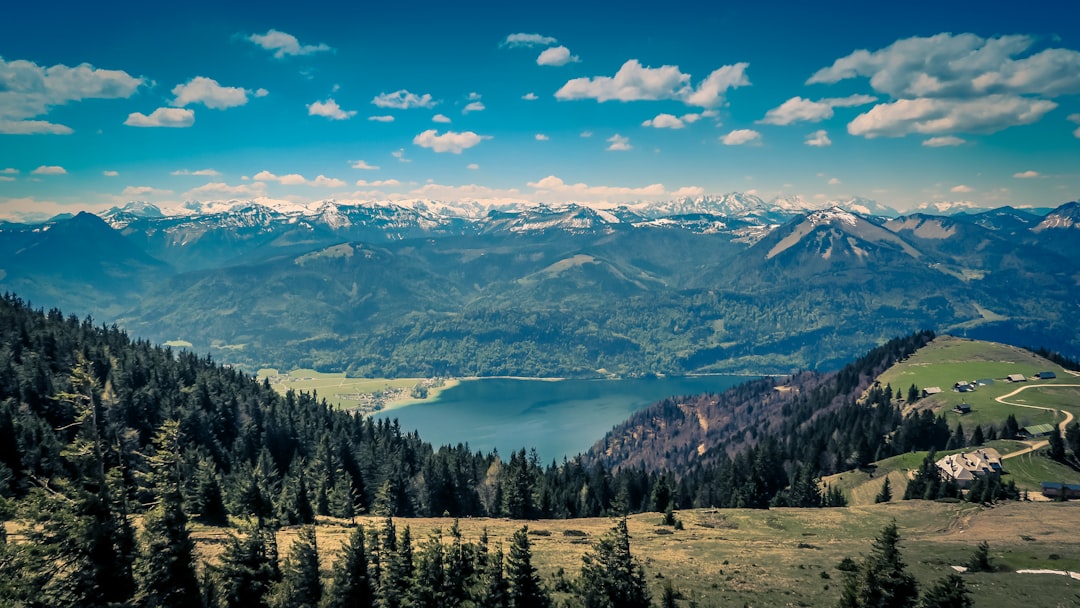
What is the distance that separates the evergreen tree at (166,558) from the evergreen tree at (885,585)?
38.8m

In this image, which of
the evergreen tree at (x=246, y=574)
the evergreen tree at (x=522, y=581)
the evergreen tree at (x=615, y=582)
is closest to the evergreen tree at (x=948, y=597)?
the evergreen tree at (x=615, y=582)

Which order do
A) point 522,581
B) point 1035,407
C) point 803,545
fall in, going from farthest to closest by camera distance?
point 1035,407
point 803,545
point 522,581

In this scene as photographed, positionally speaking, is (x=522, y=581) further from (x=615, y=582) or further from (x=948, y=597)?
(x=948, y=597)

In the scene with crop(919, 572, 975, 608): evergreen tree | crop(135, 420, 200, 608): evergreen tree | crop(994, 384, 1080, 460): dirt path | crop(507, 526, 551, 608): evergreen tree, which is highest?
crop(135, 420, 200, 608): evergreen tree

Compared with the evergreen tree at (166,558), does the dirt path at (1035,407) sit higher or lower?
lower

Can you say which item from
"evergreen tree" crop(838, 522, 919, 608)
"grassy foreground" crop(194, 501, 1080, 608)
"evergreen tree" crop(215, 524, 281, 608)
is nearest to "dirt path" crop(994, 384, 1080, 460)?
"grassy foreground" crop(194, 501, 1080, 608)

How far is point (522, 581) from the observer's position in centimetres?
4269

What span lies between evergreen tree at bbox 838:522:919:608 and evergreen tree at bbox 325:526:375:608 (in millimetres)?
30203

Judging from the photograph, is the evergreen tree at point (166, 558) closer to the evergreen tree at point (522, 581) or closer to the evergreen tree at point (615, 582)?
the evergreen tree at point (522, 581)

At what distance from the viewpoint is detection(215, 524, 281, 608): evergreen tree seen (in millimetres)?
38094

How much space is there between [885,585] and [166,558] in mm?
41568

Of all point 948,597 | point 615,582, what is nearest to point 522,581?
point 615,582

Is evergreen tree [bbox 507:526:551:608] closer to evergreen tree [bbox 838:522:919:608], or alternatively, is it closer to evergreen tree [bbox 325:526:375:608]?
evergreen tree [bbox 325:526:375:608]

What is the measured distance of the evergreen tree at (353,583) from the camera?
134ft
